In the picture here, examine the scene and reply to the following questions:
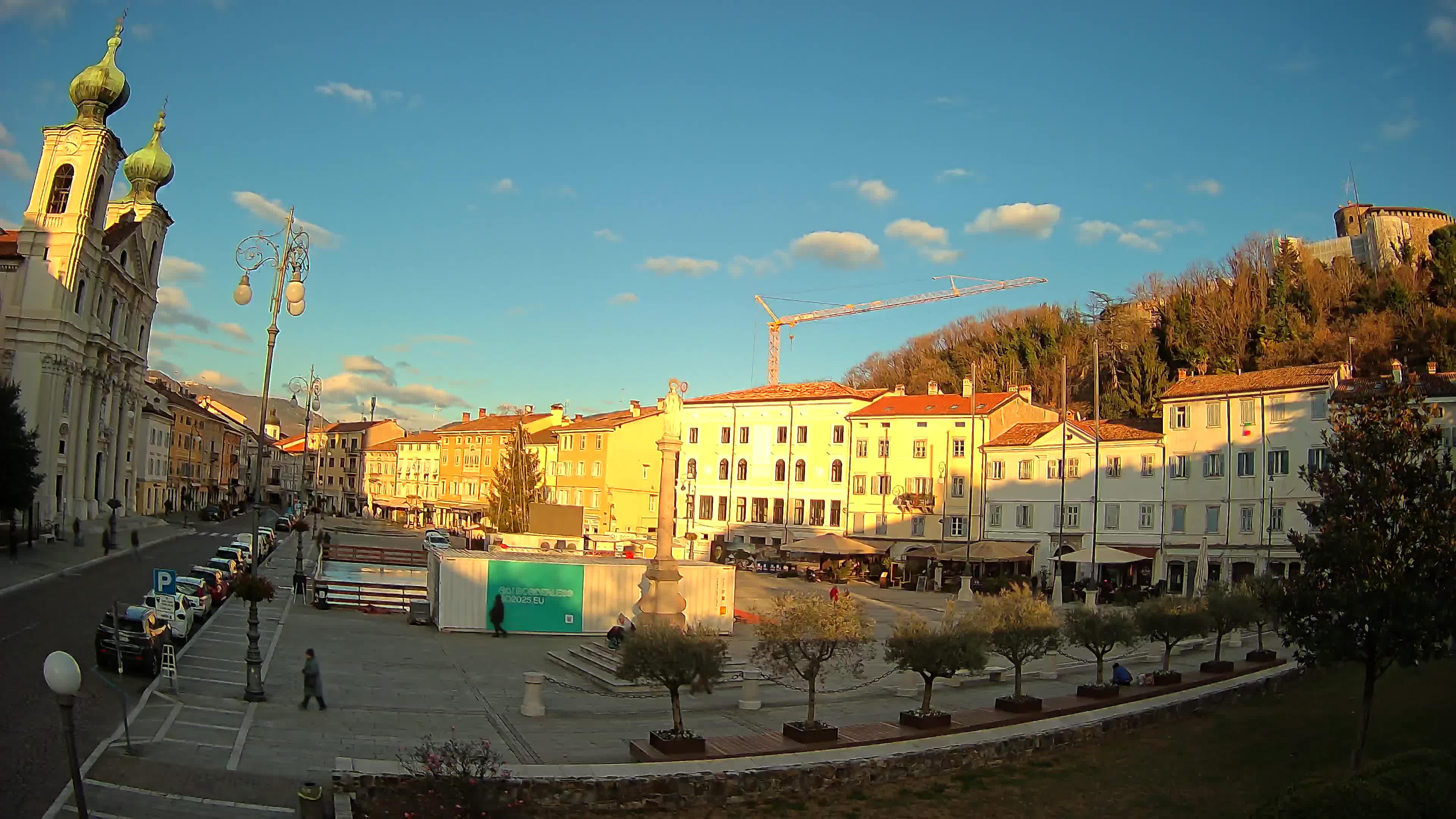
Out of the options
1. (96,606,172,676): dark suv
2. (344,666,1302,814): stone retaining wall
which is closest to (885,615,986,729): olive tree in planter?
(344,666,1302,814): stone retaining wall

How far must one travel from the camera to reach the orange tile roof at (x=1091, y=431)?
53.7m

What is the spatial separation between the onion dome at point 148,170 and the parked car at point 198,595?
195 ft

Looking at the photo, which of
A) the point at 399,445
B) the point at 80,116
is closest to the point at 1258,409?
the point at 80,116

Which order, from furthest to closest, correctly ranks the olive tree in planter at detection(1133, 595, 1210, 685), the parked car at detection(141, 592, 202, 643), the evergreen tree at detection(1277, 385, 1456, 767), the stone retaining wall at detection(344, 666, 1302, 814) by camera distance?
1. the parked car at detection(141, 592, 202, 643)
2. the olive tree in planter at detection(1133, 595, 1210, 685)
3. the evergreen tree at detection(1277, 385, 1456, 767)
4. the stone retaining wall at detection(344, 666, 1302, 814)

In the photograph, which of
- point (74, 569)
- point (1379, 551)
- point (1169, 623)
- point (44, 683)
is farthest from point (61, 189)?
point (1379, 551)

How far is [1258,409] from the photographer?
48.8 metres

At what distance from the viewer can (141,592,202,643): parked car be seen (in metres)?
24.7

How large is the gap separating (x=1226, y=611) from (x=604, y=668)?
1575cm

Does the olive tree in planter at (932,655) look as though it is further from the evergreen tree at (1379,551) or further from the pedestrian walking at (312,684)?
the pedestrian walking at (312,684)

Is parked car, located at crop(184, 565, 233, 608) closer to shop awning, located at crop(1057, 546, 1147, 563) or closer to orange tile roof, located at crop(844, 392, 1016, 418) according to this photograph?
shop awning, located at crop(1057, 546, 1147, 563)

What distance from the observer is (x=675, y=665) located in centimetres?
1667

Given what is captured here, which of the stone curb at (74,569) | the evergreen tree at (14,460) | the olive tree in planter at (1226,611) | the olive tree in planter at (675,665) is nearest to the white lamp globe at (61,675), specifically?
the olive tree in planter at (675,665)

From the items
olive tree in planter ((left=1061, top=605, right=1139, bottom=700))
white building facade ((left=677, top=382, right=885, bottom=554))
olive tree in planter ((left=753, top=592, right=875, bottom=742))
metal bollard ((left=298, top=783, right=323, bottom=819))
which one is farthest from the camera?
white building facade ((left=677, top=382, right=885, bottom=554))

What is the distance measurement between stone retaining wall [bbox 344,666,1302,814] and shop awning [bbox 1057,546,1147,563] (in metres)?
29.0
